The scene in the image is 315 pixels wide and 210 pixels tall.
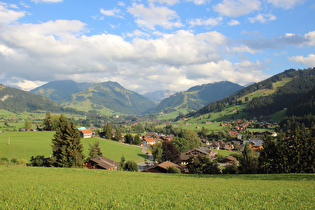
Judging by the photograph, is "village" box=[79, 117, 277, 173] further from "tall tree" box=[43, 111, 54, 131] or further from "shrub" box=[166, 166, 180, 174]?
"tall tree" box=[43, 111, 54, 131]

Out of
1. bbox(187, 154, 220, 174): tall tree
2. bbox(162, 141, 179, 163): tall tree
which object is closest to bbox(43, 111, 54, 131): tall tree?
bbox(162, 141, 179, 163): tall tree

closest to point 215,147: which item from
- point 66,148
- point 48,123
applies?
point 66,148

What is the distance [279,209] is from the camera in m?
9.70

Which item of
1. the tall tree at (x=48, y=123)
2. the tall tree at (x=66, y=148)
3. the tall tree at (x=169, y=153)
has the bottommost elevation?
the tall tree at (x=169, y=153)

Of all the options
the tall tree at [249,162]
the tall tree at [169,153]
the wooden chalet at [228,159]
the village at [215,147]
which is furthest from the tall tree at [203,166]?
the wooden chalet at [228,159]

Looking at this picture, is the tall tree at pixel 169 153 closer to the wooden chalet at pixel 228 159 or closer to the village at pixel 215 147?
the village at pixel 215 147

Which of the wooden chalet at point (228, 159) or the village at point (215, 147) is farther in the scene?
the wooden chalet at point (228, 159)

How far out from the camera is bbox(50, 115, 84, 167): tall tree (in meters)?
42.9

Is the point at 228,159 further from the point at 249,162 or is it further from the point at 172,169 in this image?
the point at 172,169

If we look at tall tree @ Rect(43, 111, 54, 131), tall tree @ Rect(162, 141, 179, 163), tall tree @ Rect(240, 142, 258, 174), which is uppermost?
tall tree @ Rect(43, 111, 54, 131)

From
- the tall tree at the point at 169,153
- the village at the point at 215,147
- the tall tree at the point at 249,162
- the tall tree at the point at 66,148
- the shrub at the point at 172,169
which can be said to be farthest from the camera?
the tall tree at the point at 169,153

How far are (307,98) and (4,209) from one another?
741ft

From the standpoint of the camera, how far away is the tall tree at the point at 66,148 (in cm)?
4291

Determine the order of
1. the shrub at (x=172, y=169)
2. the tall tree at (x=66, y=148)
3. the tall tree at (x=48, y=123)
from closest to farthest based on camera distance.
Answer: the tall tree at (x=66, y=148)
the shrub at (x=172, y=169)
the tall tree at (x=48, y=123)
